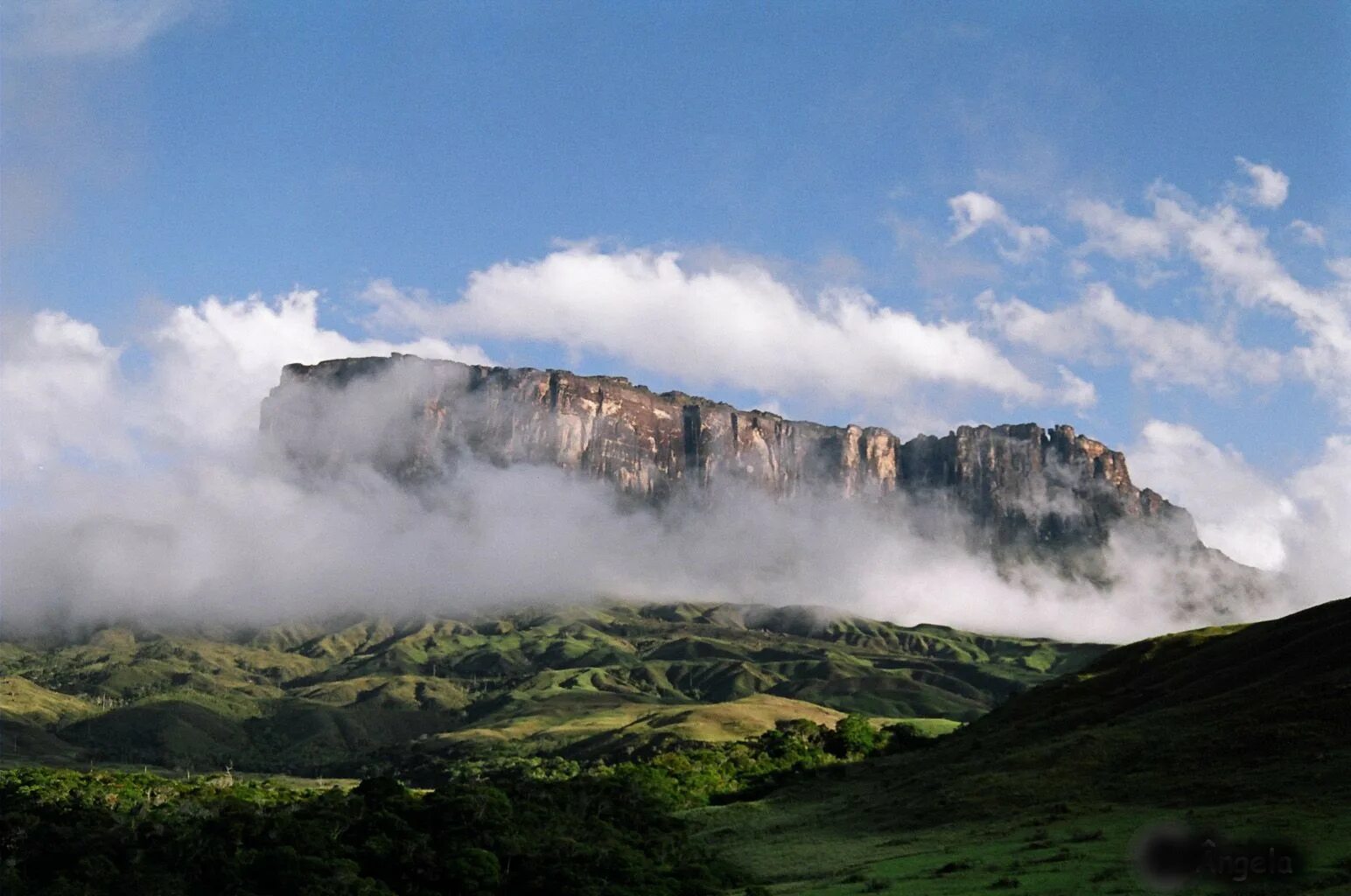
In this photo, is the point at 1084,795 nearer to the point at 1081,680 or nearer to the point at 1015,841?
Result: the point at 1015,841

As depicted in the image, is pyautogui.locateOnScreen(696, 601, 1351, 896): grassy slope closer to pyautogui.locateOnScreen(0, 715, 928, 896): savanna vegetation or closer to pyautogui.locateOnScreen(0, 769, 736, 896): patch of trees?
pyautogui.locateOnScreen(0, 715, 928, 896): savanna vegetation

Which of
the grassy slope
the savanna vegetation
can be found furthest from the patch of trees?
the grassy slope

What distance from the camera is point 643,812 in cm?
13338

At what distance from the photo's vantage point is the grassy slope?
3100 inches

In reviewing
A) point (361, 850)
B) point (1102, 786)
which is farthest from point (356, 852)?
point (1102, 786)

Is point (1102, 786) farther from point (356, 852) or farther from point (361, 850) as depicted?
point (356, 852)

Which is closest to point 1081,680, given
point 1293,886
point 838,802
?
point 838,802

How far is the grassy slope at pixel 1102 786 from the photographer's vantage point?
78.8 meters

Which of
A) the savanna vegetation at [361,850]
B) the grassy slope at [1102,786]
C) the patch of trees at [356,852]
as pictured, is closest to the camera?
the grassy slope at [1102,786]

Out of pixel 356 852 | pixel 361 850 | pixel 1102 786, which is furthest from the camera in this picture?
pixel 1102 786

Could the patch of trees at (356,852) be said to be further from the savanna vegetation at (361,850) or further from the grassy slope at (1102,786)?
the grassy slope at (1102,786)

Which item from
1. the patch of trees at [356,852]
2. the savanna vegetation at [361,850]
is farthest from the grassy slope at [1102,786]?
the patch of trees at [356,852]

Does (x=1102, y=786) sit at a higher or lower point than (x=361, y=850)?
higher

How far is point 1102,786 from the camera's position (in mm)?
102625
